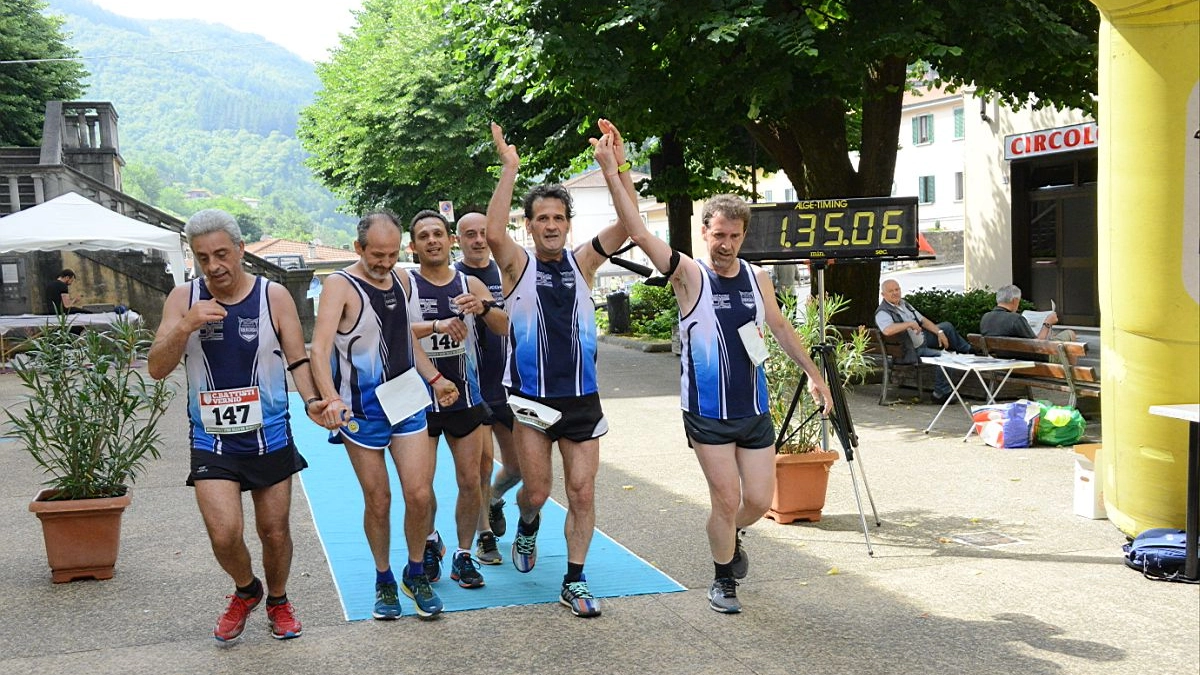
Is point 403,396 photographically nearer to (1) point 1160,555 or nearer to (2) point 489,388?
(2) point 489,388

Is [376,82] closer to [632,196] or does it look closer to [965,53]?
[965,53]

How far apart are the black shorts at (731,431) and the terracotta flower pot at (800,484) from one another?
188 cm

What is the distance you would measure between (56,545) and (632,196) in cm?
368

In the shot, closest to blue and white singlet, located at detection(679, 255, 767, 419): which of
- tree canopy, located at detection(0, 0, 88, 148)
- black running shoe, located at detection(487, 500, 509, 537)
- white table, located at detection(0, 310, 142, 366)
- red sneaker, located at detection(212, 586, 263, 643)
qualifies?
black running shoe, located at detection(487, 500, 509, 537)

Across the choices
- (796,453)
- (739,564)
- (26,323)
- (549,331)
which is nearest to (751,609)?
(739,564)

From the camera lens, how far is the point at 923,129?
58938mm

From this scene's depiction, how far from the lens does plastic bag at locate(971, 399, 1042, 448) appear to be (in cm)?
1088

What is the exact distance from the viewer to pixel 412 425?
6008mm

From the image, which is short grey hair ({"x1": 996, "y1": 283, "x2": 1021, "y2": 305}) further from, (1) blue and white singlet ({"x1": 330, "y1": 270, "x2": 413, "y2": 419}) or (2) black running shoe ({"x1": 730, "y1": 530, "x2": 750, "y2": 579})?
(1) blue and white singlet ({"x1": 330, "y1": 270, "x2": 413, "y2": 419})

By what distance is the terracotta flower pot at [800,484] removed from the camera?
800 centimetres

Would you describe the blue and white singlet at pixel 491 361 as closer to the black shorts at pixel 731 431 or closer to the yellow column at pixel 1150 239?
the black shorts at pixel 731 431

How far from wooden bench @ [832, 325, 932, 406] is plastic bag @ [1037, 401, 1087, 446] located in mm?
3109

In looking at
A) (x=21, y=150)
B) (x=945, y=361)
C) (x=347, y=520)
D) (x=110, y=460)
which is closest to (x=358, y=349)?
(x=110, y=460)

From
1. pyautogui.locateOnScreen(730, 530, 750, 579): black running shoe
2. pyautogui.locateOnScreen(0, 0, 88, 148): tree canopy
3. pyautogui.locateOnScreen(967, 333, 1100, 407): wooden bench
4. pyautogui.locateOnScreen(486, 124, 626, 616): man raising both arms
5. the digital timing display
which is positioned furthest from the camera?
pyautogui.locateOnScreen(0, 0, 88, 148): tree canopy
